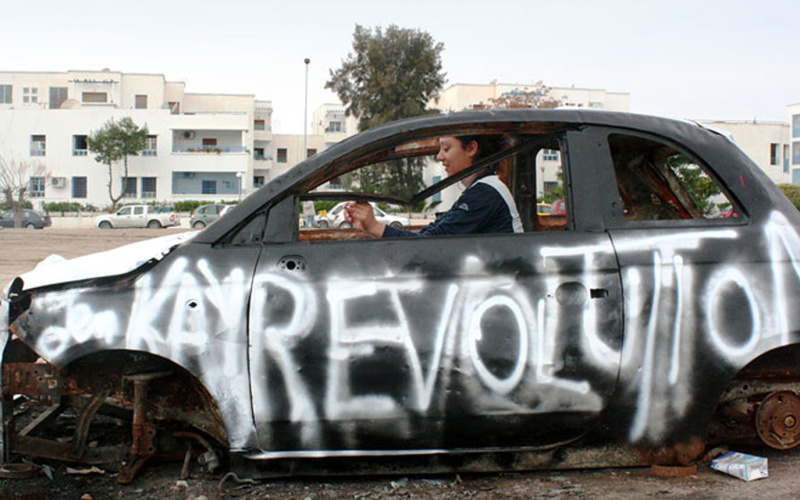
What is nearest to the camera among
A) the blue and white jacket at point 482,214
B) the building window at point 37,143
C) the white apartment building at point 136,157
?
the blue and white jacket at point 482,214

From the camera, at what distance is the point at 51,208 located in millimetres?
55000

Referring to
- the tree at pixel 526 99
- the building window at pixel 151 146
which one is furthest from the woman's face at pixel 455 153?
the building window at pixel 151 146

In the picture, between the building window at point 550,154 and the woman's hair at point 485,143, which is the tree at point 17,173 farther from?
the building window at point 550,154

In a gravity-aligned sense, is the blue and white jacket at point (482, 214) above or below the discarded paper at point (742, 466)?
above

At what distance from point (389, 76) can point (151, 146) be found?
2620cm

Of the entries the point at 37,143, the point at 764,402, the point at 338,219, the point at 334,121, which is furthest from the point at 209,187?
the point at 764,402

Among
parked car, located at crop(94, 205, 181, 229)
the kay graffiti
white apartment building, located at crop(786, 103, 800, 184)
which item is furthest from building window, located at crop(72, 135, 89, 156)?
the kay graffiti

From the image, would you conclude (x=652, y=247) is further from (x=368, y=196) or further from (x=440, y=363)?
(x=368, y=196)

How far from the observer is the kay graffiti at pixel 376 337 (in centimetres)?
302

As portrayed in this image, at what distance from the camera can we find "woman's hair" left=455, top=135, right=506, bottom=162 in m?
3.70

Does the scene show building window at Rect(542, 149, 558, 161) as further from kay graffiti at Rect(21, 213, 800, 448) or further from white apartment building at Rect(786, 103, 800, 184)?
white apartment building at Rect(786, 103, 800, 184)

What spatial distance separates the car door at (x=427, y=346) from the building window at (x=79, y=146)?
64418mm

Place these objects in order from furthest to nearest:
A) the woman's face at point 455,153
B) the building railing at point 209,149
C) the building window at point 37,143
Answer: the building railing at point 209,149 → the building window at point 37,143 → the woman's face at point 455,153

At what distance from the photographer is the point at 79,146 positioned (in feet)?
204
